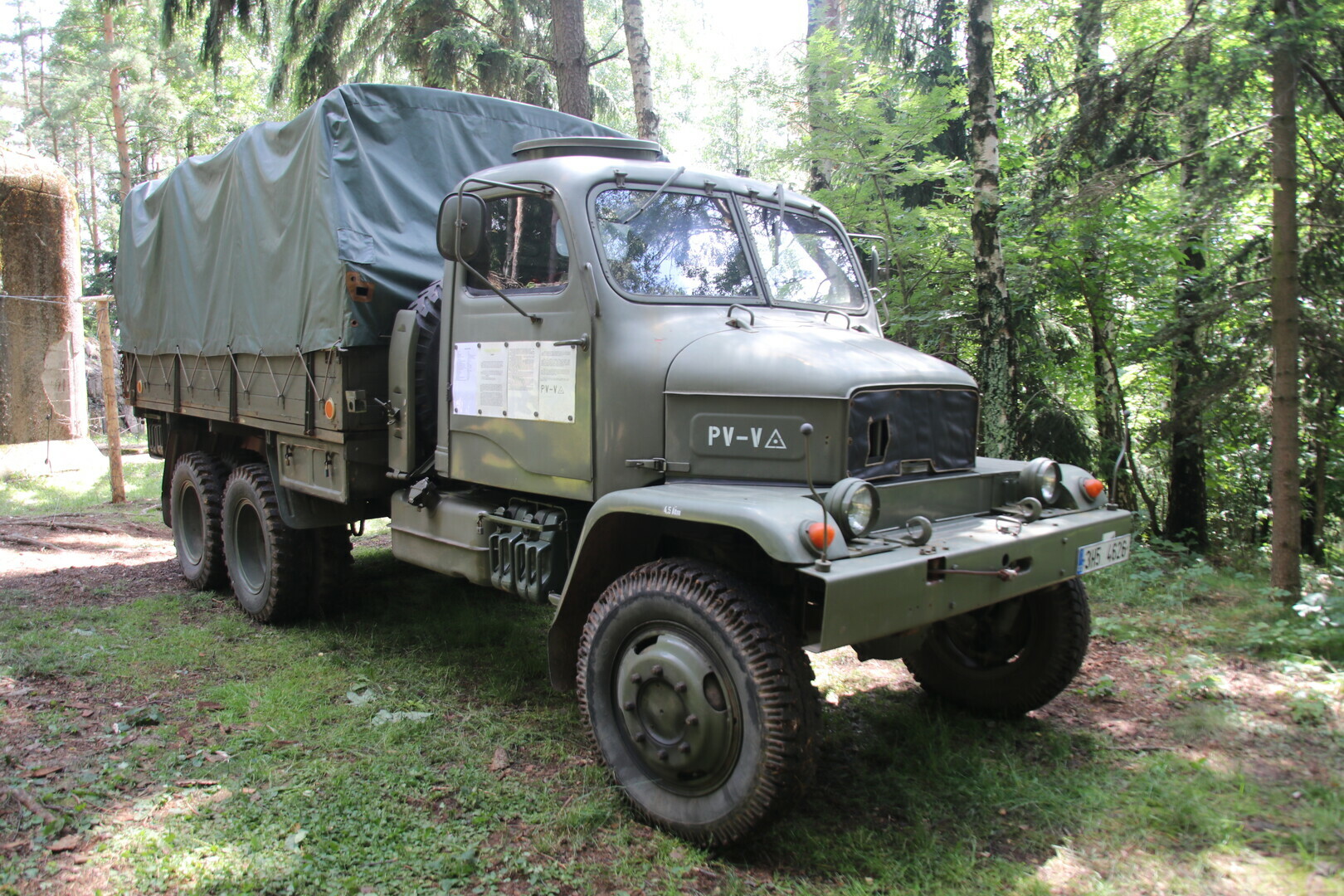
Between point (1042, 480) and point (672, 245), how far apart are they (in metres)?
1.91

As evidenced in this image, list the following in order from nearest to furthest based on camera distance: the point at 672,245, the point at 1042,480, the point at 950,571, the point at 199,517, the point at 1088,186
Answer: the point at 950,571
the point at 1042,480
the point at 672,245
the point at 1088,186
the point at 199,517

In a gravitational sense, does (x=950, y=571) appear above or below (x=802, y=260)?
below

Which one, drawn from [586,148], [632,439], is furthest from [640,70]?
[632,439]

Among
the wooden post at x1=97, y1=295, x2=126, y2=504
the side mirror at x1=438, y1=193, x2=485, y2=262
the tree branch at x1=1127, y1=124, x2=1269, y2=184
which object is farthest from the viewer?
the wooden post at x1=97, y1=295, x2=126, y2=504

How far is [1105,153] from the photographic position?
6707 millimetres

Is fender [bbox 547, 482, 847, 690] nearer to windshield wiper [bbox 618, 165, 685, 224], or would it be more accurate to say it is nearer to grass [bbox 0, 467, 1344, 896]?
grass [bbox 0, 467, 1344, 896]

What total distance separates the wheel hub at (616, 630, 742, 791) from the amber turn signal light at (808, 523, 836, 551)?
0.59m

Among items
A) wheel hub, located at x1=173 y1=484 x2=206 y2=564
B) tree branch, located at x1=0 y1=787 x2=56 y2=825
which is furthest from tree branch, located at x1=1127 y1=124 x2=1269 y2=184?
wheel hub, located at x1=173 y1=484 x2=206 y2=564

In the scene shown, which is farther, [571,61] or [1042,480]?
[571,61]

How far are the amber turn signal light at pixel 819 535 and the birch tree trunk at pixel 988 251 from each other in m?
4.73

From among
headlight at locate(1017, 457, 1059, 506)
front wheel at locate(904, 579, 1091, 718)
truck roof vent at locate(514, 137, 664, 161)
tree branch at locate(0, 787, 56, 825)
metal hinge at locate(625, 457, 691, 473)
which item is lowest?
tree branch at locate(0, 787, 56, 825)

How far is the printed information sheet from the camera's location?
3957 mm

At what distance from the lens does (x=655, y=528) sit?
3660 mm

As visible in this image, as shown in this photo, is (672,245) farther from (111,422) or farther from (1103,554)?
(111,422)
